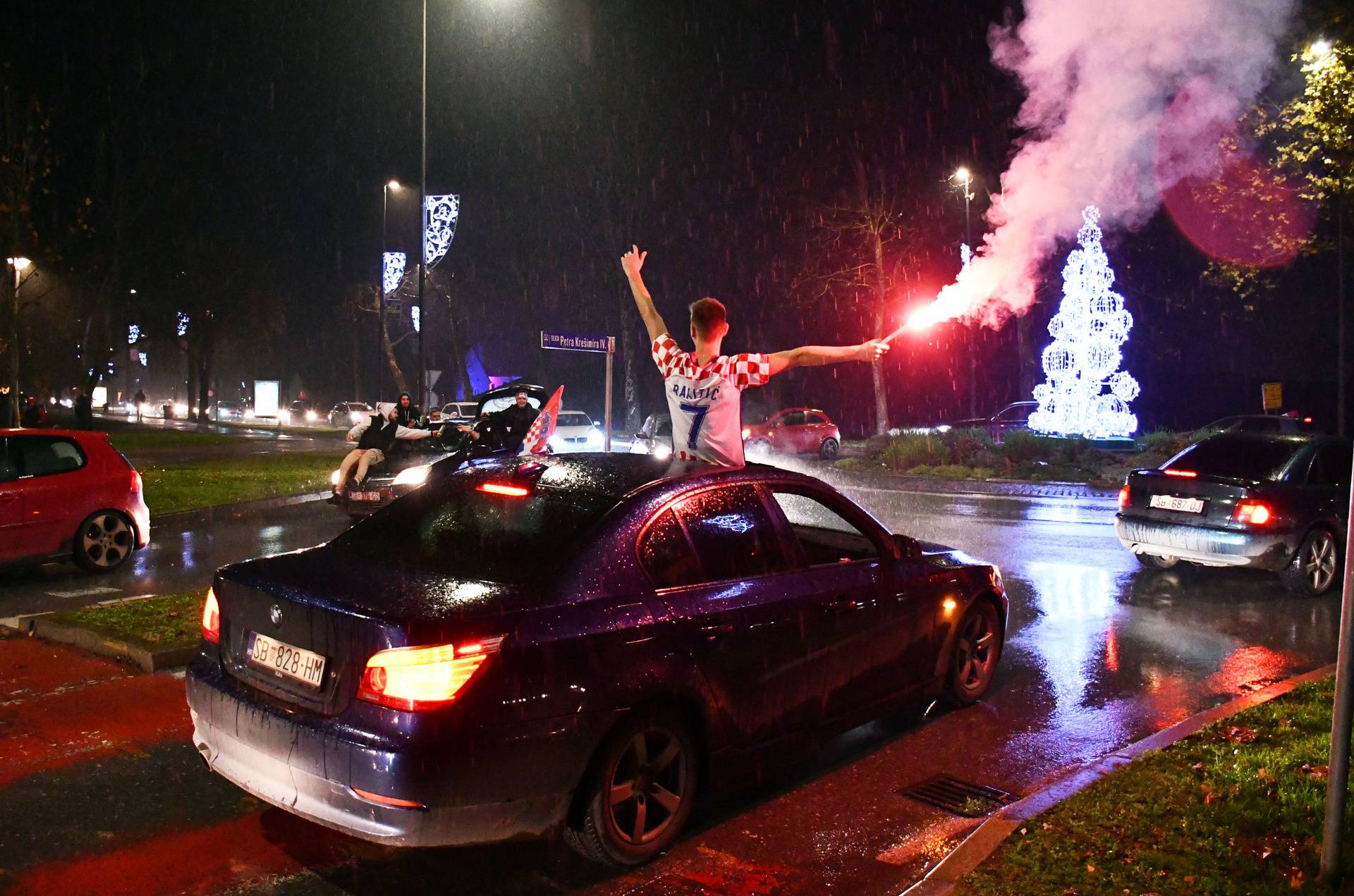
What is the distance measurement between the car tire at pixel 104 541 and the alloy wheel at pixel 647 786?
8.22m

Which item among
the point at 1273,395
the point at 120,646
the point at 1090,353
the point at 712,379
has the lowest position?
the point at 120,646

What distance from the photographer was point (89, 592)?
9297 millimetres

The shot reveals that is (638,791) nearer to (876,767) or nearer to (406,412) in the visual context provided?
(876,767)

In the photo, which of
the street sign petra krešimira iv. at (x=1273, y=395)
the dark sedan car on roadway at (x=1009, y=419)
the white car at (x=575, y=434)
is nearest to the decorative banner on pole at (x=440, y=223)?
the white car at (x=575, y=434)

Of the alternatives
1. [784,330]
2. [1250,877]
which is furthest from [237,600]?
[784,330]

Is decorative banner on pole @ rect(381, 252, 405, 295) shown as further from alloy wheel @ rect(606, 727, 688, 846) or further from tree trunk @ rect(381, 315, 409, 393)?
alloy wheel @ rect(606, 727, 688, 846)

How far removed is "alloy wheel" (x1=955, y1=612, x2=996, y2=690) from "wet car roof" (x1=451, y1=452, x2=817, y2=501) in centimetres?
169

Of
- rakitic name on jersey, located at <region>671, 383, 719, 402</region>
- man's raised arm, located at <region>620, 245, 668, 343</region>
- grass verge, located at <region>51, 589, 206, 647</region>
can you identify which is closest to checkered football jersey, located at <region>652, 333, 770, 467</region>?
rakitic name on jersey, located at <region>671, 383, 719, 402</region>

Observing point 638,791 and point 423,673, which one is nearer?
point 423,673

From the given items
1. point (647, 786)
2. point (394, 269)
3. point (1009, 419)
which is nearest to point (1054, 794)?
point (647, 786)

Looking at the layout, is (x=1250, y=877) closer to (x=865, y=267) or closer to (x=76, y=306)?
(x=865, y=267)

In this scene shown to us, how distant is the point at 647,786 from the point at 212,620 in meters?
1.94

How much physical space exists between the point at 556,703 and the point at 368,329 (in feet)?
230

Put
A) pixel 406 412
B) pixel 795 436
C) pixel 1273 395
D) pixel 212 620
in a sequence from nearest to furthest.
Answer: pixel 212 620, pixel 406 412, pixel 1273 395, pixel 795 436
